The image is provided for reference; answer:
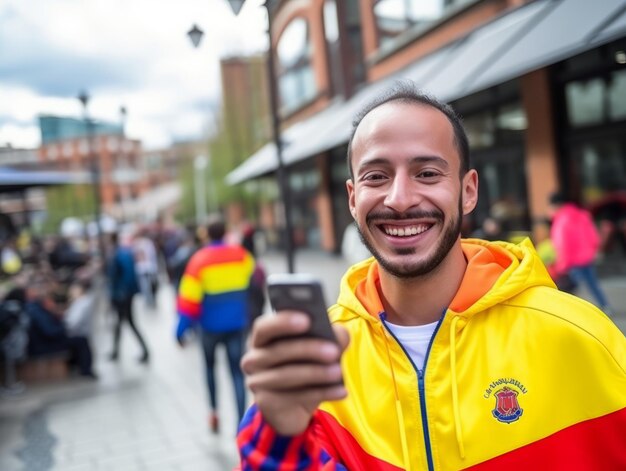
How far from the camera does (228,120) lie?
3681 cm

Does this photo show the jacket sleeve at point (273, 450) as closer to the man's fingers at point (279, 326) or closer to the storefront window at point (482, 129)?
the man's fingers at point (279, 326)

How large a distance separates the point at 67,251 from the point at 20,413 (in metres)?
11.1

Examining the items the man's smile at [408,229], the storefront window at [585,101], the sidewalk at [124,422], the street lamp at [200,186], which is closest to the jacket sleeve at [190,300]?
the sidewalk at [124,422]

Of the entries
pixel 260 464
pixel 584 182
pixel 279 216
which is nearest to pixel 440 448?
pixel 260 464

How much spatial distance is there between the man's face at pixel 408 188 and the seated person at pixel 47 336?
748cm

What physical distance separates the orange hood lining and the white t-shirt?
0.08 metres

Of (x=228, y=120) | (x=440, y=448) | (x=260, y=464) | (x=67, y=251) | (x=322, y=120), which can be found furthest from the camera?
(x=228, y=120)

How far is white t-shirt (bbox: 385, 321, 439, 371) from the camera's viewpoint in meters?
1.58

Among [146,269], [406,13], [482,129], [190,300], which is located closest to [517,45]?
[482,129]

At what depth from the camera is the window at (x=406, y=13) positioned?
1184 cm

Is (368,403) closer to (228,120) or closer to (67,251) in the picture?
(67,251)

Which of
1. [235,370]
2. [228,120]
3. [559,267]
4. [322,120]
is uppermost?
[228,120]

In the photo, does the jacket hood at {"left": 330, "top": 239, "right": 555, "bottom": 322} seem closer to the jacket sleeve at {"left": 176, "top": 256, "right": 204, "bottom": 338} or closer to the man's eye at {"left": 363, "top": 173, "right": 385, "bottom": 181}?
the man's eye at {"left": 363, "top": 173, "right": 385, "bottom": 181}

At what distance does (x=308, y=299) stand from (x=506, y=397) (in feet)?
2.39
